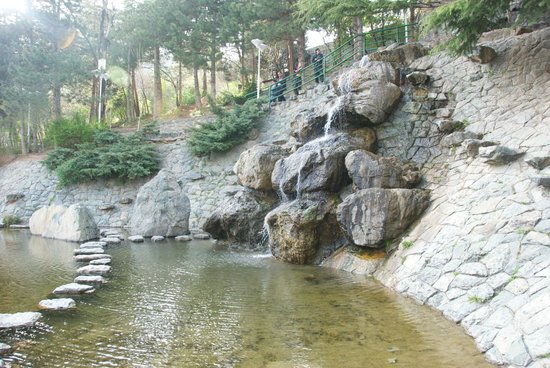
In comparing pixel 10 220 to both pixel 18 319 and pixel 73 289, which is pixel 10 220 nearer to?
pixel 73 289

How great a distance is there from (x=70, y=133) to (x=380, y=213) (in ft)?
54.2

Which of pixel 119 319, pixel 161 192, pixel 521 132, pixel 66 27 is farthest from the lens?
pixel 66 27

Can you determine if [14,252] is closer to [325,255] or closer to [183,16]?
[325,255]

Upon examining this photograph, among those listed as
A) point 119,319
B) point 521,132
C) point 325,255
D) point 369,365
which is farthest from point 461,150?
point 119,319

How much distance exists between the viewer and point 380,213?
7379 millimetres

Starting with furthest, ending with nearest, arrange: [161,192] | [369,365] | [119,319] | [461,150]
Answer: [161,192], [461,150], [119,319], [369,365]

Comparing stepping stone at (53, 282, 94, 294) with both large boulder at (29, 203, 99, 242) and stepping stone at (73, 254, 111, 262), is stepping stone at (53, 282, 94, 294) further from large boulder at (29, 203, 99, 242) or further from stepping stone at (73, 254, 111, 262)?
large boulder at (29, 203, 99, 242)

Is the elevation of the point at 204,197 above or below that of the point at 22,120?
below

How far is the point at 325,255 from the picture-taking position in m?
8.45

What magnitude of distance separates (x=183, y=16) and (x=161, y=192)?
1237 centimetres

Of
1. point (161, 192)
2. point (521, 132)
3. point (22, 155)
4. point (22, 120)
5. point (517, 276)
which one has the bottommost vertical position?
point (517, 276)

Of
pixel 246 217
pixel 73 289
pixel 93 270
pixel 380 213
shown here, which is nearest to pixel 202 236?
pixel 246 217

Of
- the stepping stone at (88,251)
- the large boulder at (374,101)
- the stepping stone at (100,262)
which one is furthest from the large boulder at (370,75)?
the stepping stone at (88,251)

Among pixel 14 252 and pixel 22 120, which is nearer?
pixel 14 252
